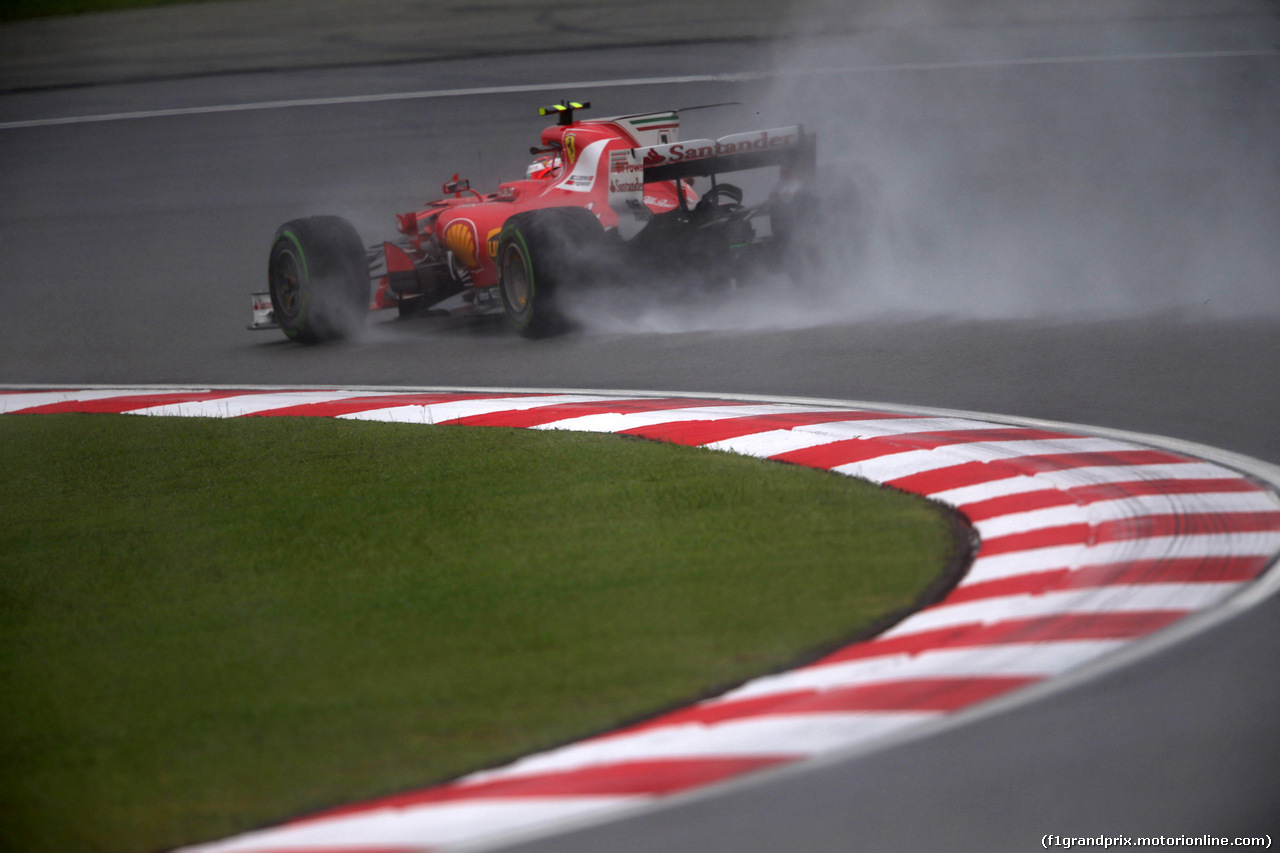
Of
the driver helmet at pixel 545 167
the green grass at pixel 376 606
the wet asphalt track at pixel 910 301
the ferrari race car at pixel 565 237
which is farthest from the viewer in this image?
the driver helmet at pixel 545 167

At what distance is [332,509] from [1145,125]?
32.3ft

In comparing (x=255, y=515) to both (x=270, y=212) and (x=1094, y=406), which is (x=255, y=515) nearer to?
(x=1094, y=406)

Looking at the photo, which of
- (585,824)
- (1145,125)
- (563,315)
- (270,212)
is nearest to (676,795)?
(585,824)

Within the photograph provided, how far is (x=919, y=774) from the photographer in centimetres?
316

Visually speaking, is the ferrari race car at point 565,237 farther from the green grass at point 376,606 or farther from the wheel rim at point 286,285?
the green grass at point 376,606

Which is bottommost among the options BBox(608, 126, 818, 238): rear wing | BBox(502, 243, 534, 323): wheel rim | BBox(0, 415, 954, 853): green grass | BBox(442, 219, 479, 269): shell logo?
BBox(0, 415, 954, 853): green grass

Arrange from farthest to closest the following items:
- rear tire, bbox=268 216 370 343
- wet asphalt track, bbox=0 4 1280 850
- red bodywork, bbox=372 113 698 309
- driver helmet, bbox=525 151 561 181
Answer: driver helmet, bbox=525 151 561 181, rear tire, bbox=268 216 370 343, red bodywork, bbox=372 113 698 309, wet asphalt track, bbox=0 4 1280 850

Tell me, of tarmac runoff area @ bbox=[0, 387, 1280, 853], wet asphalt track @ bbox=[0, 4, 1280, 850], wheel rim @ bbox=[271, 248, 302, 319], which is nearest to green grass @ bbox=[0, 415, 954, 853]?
tarmac runoff area @ bbox=[0, 387, 1280, 853]

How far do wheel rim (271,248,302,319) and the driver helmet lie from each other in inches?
71.2

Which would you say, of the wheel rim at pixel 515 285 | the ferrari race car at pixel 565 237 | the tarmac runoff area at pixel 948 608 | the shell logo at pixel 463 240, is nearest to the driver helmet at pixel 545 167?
the ferrari race car at pixel 565 237

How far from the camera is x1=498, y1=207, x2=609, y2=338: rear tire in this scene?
9.02 meters

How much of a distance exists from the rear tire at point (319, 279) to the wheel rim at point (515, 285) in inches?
50.1

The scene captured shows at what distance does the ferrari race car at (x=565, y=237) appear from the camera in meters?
9.24

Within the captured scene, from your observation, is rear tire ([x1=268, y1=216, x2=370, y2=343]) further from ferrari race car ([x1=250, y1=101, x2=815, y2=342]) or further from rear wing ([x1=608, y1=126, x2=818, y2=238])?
rear wing ([x1=608, y1=126, x2=818, y2=238])
